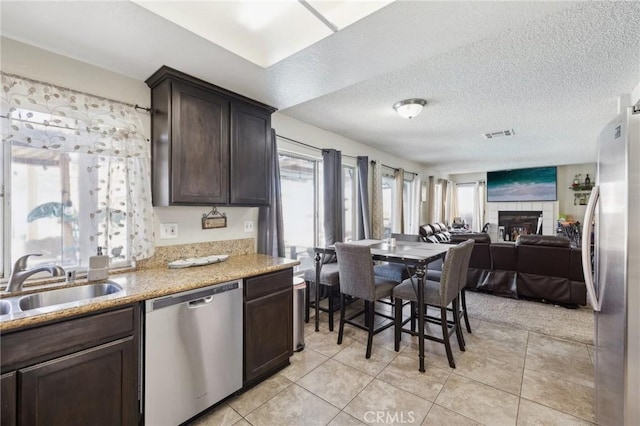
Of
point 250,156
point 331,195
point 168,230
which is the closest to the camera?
point 168,230

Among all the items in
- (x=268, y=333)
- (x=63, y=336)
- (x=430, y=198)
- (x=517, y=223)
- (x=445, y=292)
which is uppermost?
(x=430, y=198)

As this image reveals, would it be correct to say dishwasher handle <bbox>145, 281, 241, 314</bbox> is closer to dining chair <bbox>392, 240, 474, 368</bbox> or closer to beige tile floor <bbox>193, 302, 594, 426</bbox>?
beige tile floor <bbox>193, 302, 594, 426</bbox>

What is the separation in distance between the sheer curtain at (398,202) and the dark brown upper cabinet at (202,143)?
13.0ft

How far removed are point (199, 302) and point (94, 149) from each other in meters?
1.25

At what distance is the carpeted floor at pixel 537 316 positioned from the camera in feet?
9.61

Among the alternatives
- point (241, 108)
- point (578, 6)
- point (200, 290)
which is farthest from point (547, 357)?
point (241, 108)

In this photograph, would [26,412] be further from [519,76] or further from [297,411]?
[519,76]

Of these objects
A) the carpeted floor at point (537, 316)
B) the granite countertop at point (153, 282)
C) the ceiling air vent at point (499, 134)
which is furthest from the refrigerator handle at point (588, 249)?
the ceiling air vent at point (499, 134)

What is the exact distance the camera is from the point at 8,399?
45.2 inches

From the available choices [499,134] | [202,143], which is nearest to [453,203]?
[499,134]

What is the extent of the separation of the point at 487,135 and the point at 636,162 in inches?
138

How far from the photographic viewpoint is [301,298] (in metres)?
2.62

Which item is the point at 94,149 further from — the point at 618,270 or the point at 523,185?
the point at 523,185

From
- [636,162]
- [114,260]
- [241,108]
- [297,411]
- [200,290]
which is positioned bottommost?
[297,411]
